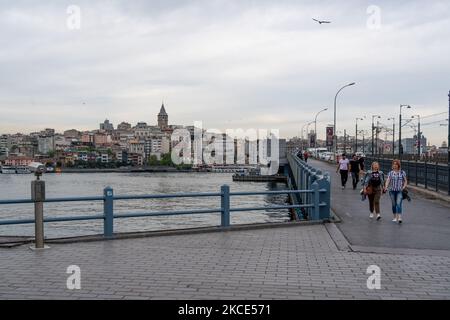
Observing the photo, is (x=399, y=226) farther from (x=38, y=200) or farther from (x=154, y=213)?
(x=38, y=200)

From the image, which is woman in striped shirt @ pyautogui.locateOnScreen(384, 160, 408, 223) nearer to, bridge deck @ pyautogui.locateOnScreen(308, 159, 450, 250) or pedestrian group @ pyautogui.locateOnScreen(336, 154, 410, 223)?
pedestrian group @ pyautogui.locateOnScreen(336, 154, 410, 223)

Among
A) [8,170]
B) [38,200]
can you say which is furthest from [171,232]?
[8,170]

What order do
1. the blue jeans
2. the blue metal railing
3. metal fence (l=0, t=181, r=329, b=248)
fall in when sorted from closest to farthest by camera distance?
metal fence (l=0, t=181, r=329, b=248)
the blue metal railing
the blue jeans

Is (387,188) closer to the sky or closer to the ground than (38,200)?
closer to the ground

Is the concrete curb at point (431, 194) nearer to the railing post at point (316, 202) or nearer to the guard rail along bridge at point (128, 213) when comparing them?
the guard rail along bridge at point (128, 213)

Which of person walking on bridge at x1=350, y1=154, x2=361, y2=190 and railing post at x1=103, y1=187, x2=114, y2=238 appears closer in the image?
railing post at x1=103, y1=187, x2=114, y2=238

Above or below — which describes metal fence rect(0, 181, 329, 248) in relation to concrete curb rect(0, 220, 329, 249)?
above

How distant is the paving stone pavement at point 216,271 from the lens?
20.4ft

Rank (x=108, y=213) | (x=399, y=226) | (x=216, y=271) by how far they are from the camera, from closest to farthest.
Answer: (x=216, y=271) → (x=108, y=213) → (x=399, y=226)

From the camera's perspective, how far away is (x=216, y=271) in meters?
7.32

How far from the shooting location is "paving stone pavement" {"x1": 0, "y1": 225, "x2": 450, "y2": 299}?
6.23 metres

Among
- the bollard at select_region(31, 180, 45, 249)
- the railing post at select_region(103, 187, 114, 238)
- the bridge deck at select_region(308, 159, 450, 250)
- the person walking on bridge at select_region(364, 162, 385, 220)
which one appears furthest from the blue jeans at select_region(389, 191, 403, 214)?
the bollard at select_region(31, 180, 45, 249)

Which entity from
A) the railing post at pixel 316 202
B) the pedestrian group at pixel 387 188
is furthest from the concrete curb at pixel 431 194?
the railing post at pixel 316 202
